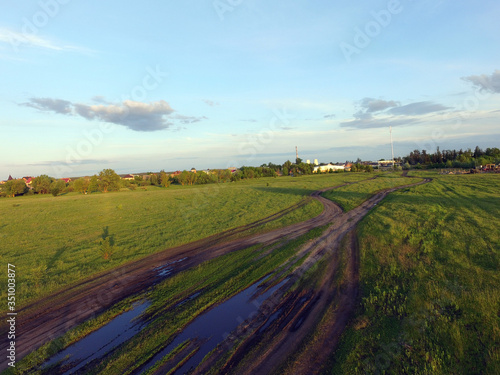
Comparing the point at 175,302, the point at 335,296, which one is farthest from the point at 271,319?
the point at 175,302

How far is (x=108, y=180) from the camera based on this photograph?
7912cm

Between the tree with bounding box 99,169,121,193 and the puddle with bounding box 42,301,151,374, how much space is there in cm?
8133

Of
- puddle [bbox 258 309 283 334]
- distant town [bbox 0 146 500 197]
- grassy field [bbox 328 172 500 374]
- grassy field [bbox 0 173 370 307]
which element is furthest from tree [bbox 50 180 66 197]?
grassy field [bbox 328 172 500 374]

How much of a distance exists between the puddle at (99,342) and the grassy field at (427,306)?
619 centimetres

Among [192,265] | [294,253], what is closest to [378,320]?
[294,253]

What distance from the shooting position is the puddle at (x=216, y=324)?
6.55 metres

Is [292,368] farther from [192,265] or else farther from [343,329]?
[192,265]

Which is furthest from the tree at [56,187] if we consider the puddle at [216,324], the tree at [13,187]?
the puddle at [216,324]

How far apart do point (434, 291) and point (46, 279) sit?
16.9m

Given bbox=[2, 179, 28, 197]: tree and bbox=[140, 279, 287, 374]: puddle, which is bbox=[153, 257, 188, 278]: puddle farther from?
bbox=[2, 179, 28, 197]: tree

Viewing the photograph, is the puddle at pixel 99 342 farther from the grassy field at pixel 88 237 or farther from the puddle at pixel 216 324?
the grassy field at pixel 88 237

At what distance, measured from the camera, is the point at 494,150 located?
296ft

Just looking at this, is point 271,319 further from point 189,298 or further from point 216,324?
point 189,298

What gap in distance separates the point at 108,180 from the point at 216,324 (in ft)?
276
